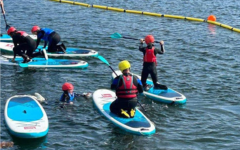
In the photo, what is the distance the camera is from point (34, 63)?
1823 cm

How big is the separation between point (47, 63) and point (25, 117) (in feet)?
20.5

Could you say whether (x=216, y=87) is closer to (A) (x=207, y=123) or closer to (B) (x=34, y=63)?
(A) (x=207, y=123)

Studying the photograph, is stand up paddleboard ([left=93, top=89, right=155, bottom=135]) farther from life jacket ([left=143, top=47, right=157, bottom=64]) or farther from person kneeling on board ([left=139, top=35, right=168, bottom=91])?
life jacket ([left=143, top=47, right=157, bottom=64])

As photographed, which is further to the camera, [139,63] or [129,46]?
[129,46]

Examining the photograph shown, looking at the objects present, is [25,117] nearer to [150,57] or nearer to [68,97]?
[68,97]

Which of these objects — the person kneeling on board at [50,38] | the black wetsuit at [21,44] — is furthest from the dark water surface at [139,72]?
the person kneeling on board at [50,38]

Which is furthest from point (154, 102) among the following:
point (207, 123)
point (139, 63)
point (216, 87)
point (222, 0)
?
point (222, 0)

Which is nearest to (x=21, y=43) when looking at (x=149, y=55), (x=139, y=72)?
(x=139, y=72)

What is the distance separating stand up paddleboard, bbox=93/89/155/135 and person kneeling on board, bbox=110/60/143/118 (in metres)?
0.23

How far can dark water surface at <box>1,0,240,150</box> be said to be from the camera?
12.4 meters

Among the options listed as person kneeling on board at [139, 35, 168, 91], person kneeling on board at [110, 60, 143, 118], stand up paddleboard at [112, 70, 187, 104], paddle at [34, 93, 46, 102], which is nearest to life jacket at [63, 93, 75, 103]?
paddle at [34, 93, 46, 102]

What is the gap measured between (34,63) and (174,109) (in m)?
6.80

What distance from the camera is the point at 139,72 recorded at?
1862 centimetres

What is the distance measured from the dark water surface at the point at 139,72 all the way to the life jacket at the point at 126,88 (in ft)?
3.59
